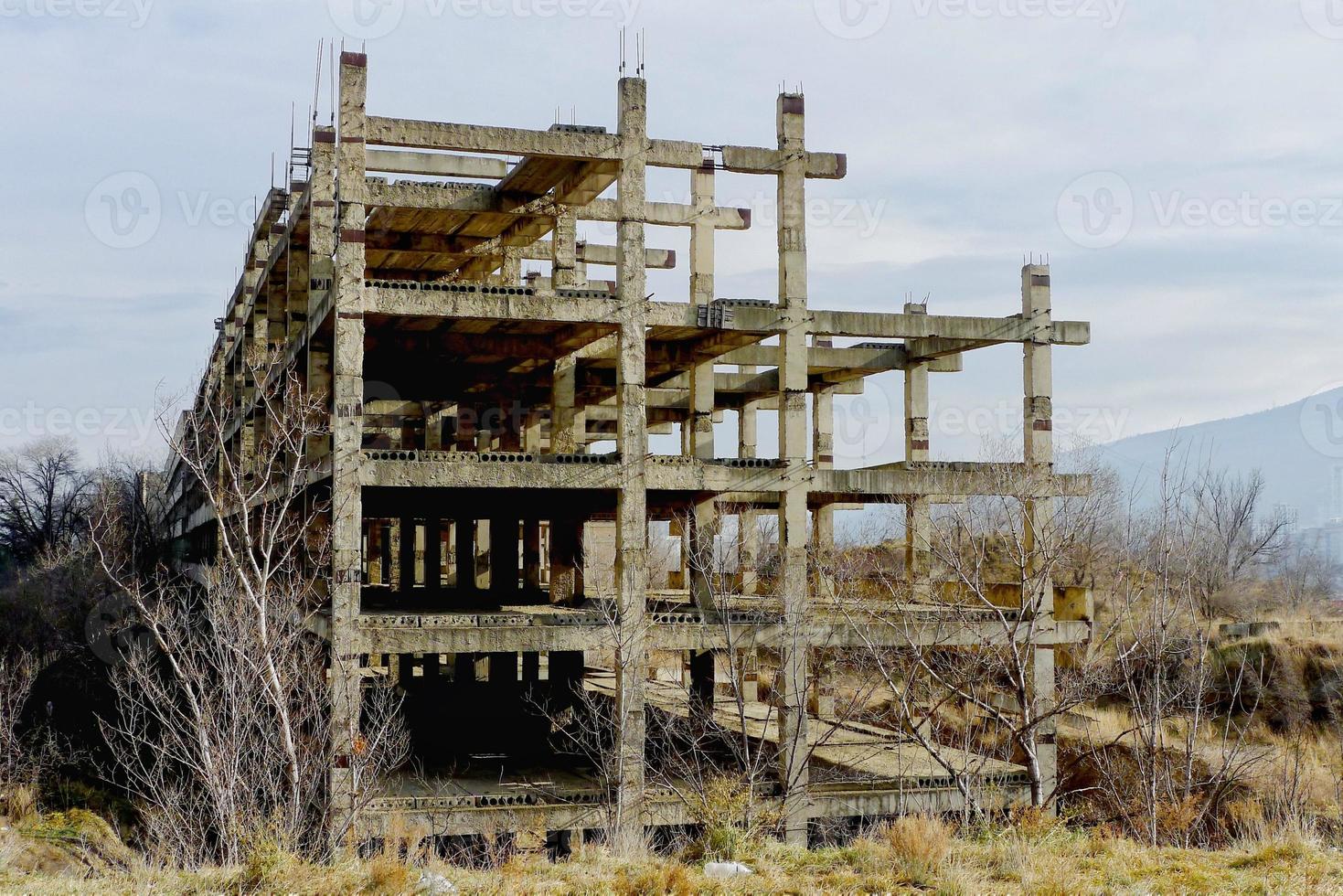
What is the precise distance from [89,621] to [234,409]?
36.2 ft

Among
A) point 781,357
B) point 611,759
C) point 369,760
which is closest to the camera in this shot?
point 369,760

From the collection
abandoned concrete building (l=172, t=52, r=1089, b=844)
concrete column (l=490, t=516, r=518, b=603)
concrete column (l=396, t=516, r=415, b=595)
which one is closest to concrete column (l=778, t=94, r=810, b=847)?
abandoned concrete building (l=172, t=52, r=1089, b=844)

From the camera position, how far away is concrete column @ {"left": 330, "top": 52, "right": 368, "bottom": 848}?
2356 centimetres

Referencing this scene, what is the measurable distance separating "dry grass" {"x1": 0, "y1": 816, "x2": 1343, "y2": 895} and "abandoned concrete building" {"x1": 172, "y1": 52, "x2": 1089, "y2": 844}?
20.2 feet

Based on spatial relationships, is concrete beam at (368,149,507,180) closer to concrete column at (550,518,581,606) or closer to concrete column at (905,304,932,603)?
concrete column at (550,518,581,606)

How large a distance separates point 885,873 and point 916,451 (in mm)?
25132

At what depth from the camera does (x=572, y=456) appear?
25328 mm

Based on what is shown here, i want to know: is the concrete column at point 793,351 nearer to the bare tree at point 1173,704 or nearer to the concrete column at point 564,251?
the concrete column at point 564,251

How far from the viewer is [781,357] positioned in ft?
89.5

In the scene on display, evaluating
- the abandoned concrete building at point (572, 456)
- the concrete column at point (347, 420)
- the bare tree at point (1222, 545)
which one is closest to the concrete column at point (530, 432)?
the abandoned concrete building at point (572, 456)

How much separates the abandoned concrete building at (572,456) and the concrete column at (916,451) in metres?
0.10

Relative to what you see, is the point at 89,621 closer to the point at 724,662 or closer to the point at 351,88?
the point at 724,662

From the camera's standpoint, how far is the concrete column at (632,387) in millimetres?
25250

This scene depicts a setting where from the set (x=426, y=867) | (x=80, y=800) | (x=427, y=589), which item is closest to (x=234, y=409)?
(x=427, y=589)
